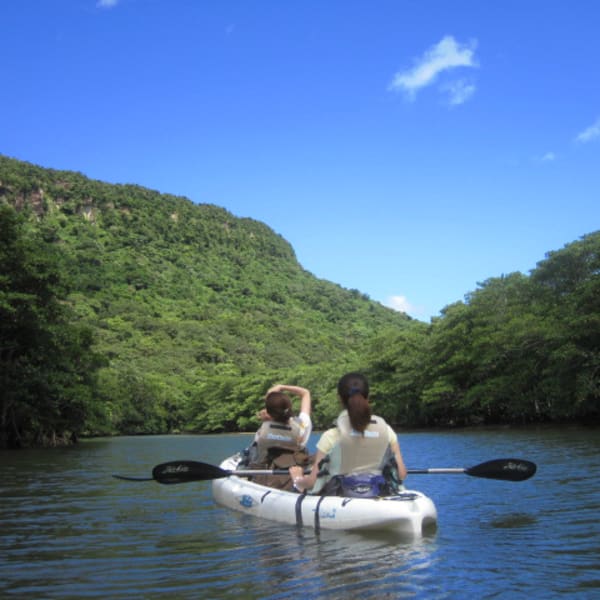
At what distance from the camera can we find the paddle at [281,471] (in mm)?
8836

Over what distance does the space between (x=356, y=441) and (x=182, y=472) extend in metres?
3.29

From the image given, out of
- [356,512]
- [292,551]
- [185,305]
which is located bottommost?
[292,551]

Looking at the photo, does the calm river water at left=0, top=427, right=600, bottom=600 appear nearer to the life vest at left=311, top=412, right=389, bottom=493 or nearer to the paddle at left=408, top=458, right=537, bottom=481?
the paddle at left=408, top=458, right=537, bottom=481

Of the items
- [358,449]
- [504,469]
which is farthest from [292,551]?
[504,469]

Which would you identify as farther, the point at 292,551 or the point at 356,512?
the point at 356,512

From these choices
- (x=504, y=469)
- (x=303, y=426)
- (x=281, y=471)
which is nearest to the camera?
(x=504, y=469)

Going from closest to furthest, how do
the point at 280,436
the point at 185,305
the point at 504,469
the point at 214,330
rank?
the point at 504,469
the point at 280,436
the point at 214,330
the point at 185,305

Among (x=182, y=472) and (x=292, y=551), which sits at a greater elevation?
(x=182, y=472)

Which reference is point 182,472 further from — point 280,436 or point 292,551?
point 292,551

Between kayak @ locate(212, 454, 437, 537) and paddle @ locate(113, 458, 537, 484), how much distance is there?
0.77 metres

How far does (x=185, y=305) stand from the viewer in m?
125

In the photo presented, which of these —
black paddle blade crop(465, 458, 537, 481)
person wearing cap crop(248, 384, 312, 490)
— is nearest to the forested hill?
person wearing cap crop(248, 384, 312, 490)

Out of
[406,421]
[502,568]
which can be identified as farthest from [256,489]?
[406,421]

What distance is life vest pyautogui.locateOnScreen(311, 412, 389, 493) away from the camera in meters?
7.57
